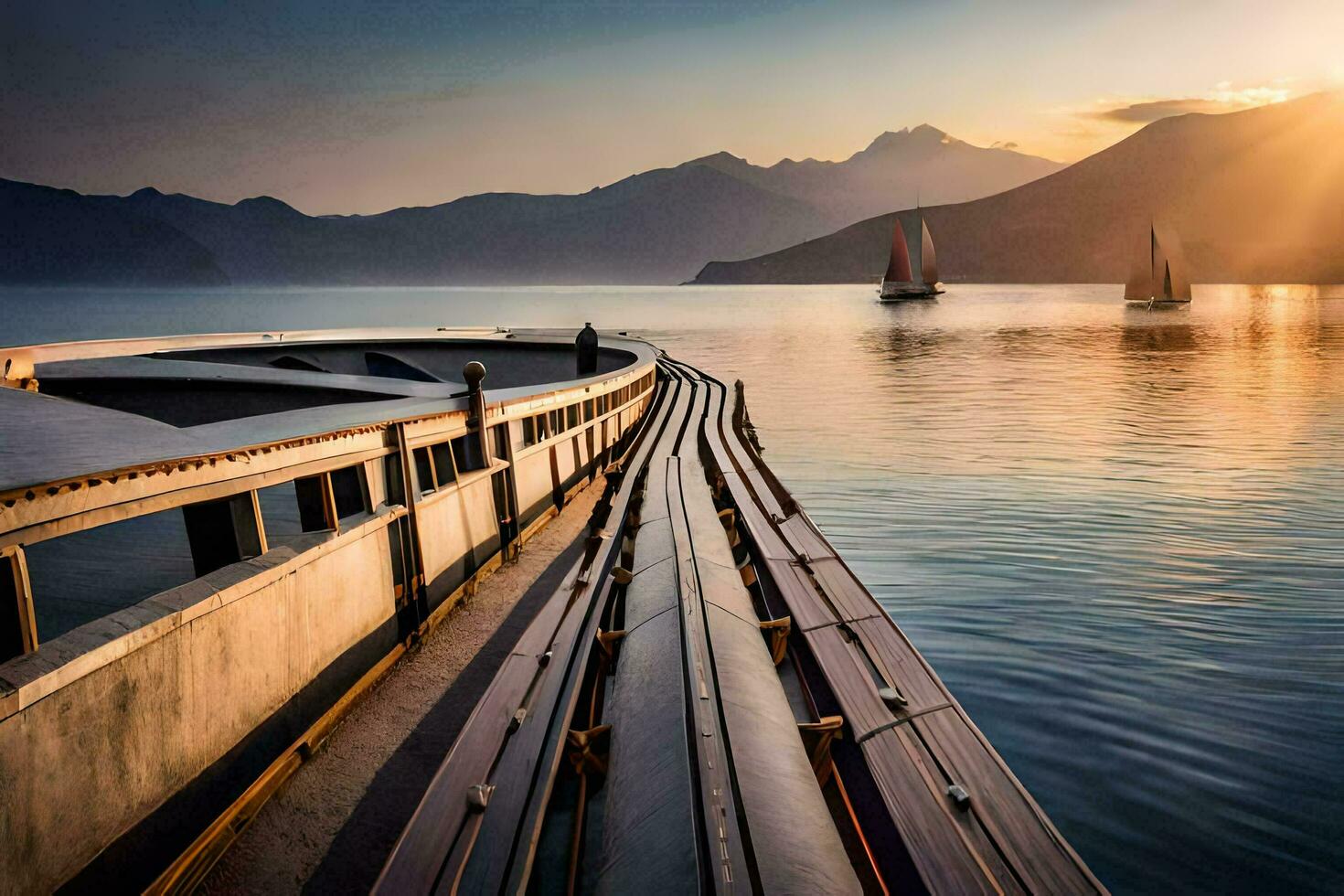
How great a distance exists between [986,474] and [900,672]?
13546 mm

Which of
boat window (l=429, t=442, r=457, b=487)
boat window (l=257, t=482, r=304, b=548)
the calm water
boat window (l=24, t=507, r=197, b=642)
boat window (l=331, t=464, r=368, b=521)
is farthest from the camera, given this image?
boat window (l=257, t=482, r=304, b=548)

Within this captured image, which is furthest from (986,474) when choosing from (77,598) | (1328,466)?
(77,598)

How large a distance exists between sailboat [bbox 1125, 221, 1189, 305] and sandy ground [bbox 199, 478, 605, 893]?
13163 cm

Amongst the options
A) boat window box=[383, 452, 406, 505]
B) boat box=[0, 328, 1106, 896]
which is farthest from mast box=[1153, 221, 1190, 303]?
boat window box=[383, 452, 406, 505]

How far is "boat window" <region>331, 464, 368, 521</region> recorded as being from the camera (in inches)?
264

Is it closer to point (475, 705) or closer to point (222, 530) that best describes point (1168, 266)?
point (475, 705)

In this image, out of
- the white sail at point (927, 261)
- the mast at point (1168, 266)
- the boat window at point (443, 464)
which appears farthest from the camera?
the white sail at point (927, 261)

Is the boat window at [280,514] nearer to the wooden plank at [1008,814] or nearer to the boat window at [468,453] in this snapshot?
the boat window at [468,453]

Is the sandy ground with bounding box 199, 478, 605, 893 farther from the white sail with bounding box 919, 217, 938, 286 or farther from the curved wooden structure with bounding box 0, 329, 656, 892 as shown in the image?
the white sail with bounding box 919, 217, 938, 286

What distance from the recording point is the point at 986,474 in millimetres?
17609

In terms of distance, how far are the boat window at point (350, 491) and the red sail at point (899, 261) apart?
483 ft

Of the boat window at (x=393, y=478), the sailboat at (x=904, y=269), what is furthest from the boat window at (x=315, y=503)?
the sailboat at (x=904, y=269)

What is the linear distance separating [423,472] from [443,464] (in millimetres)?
552

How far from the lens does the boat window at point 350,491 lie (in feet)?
22.0
